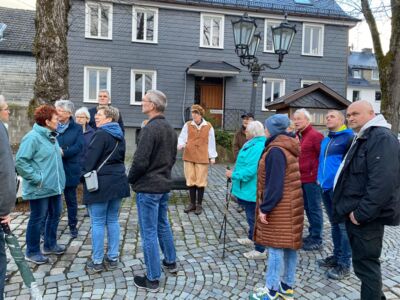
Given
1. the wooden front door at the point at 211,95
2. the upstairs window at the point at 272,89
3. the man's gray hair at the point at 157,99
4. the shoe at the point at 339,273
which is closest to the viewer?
the man's gray hair at the point at 157,99

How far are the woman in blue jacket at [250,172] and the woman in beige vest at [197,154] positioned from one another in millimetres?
1801

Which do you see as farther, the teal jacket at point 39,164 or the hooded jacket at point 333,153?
the hooded jacket at point 333,153

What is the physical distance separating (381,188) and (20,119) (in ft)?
53.3

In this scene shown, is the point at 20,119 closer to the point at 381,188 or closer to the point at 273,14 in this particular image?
the point at 273,14

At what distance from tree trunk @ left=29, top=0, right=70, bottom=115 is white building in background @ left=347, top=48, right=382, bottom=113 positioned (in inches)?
1767

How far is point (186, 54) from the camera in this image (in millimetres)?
18719

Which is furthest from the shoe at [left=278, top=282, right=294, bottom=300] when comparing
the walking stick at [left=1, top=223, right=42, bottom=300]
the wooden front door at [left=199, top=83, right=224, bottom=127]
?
the wooden front door at [left=199, top=83, right=224, bottom=127]

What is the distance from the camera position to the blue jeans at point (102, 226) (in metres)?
4.03

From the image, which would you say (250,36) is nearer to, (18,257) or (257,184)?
(257,184)

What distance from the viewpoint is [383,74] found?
8.82 metres

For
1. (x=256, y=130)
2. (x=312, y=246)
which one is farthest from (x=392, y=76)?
(x=256, y=130)

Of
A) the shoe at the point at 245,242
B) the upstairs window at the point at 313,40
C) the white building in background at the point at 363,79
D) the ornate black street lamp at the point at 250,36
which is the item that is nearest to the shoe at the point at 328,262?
the shoe at the point at 245,242

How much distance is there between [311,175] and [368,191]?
1969 millimetres

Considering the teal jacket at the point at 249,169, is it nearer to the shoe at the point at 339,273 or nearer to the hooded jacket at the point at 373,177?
the shoe at the point at 339,273
